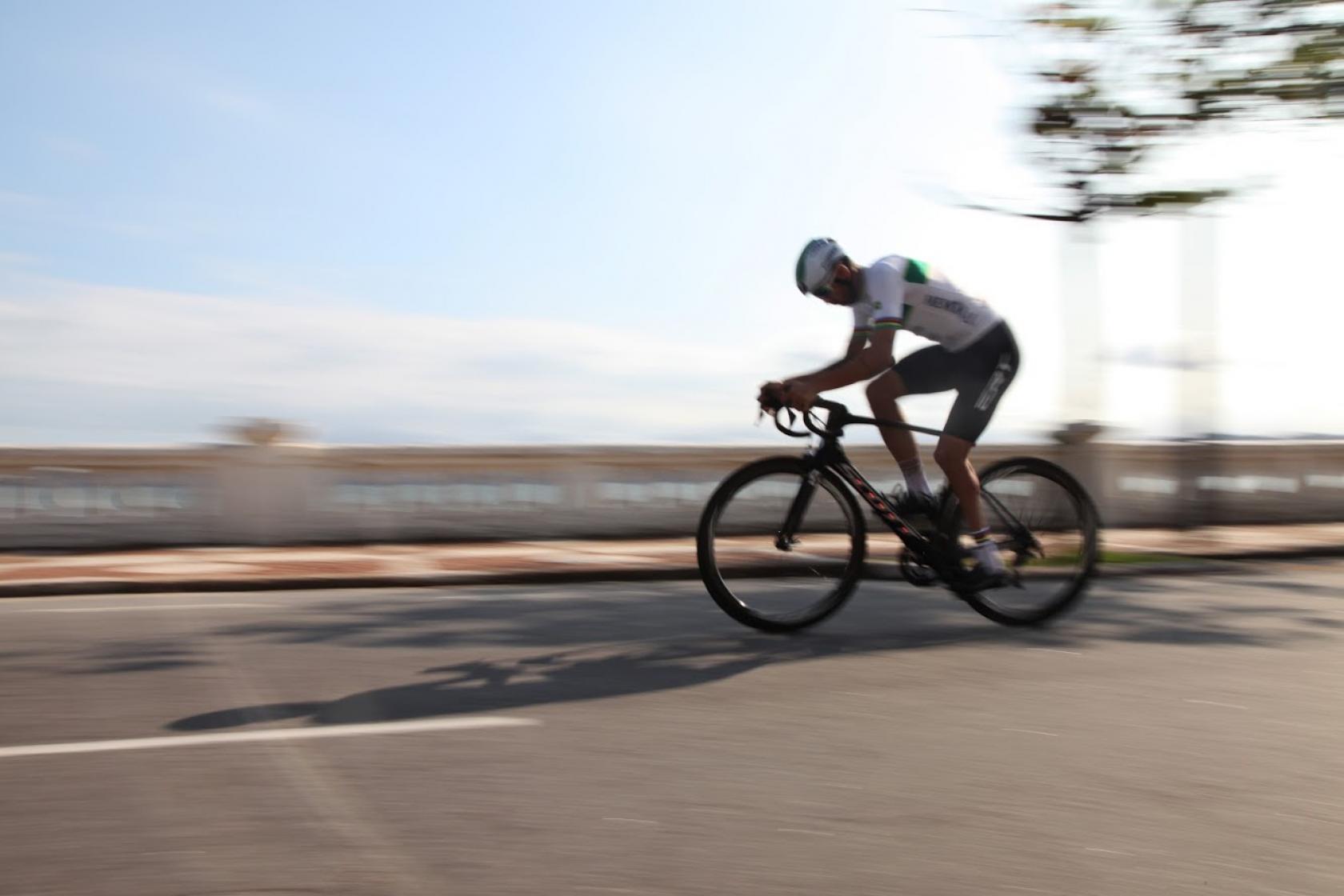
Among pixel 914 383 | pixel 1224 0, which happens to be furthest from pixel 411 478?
pixel 1224 0

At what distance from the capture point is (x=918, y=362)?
6840 mm

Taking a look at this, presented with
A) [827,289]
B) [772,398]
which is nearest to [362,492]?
[772,398]

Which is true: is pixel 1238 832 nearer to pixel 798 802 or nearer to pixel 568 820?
pixel 798 802

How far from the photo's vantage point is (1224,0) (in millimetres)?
13438

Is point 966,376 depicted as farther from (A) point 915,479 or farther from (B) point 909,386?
(A) point 915,479

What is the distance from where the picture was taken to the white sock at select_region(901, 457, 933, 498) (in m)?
6.85

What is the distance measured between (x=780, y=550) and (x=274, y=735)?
9.80ft

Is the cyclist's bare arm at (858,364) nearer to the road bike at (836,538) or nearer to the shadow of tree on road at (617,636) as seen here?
the road bike at (836,538)

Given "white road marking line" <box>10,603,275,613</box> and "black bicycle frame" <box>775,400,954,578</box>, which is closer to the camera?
"black bicycle frame" <box>775,400,954,578</box>

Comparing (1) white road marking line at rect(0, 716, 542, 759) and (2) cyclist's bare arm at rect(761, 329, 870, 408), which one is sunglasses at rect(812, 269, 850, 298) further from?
(1) white road marking line at rect(0, 716, 542, 759)

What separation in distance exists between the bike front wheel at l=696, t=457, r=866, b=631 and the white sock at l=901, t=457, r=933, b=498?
1.17 ft

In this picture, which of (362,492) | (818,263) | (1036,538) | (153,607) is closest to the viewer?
(818,263)

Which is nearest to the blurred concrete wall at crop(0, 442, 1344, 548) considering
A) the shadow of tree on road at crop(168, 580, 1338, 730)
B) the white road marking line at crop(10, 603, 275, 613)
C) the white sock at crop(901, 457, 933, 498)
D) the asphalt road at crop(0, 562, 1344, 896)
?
the shadow of tree on road at crop(168, 580, 1338, 730)

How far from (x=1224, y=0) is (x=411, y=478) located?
977cm
